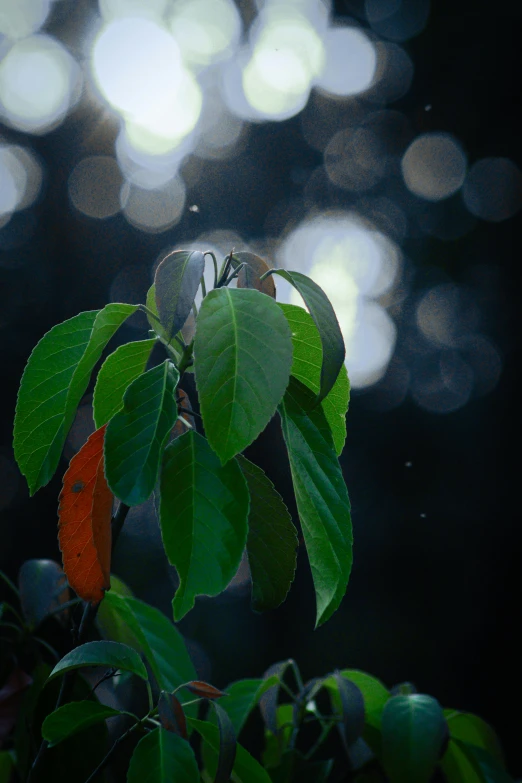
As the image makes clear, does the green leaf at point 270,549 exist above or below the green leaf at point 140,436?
below

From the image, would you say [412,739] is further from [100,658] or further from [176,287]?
[176,287]

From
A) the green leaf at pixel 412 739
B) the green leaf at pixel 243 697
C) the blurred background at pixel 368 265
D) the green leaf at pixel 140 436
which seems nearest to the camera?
the green leaf at pixel 140 436

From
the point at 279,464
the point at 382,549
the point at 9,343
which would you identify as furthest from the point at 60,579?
the point at 382,549

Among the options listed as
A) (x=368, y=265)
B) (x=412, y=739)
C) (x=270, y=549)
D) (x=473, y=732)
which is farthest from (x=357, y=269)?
(x=270, y=549)

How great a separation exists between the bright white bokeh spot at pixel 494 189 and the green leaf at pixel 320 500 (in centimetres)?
534

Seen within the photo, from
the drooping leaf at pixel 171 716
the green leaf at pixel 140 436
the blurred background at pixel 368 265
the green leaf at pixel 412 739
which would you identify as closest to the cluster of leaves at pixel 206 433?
the green leaf at pixel 140 436

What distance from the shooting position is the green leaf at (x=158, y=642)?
0.65 meters

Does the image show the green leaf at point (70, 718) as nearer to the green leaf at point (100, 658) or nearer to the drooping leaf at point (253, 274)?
the green leaf at point (100, 658)

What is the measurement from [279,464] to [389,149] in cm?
325

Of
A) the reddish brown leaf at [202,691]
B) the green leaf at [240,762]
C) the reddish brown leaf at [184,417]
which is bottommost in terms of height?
the green leaf at [240,762]

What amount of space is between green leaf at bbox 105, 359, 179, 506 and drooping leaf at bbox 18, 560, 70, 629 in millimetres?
403

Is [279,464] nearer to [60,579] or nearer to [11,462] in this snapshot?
[11,462]

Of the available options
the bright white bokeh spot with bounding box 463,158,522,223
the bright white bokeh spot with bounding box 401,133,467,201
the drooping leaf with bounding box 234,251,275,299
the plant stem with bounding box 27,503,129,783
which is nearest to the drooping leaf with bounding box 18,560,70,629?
the plant stem with bounding box 27,503,129,783

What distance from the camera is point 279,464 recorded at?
3.92 metres
